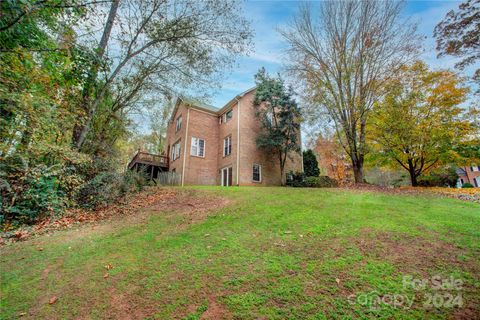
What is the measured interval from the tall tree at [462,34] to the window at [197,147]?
16666 mm

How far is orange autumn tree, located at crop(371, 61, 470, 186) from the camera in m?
12.9

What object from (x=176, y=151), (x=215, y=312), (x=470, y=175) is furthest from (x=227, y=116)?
(x=470, y=175)

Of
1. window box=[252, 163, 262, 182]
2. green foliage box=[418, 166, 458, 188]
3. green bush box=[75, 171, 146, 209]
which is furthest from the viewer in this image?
window box=[252, 163, 262, 182]

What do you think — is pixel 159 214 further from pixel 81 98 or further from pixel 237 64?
pixel 237 64

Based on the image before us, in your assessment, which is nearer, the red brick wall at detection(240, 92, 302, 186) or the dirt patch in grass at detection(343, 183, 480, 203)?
the dirt patch in grass at detection(343, 183, 480, 203)

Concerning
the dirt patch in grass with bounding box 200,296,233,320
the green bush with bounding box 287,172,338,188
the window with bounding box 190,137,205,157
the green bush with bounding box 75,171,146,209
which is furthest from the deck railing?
the dirt patch in grass with bounding box 200,296,233,320

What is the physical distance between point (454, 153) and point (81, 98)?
799 inches

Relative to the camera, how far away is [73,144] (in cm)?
966

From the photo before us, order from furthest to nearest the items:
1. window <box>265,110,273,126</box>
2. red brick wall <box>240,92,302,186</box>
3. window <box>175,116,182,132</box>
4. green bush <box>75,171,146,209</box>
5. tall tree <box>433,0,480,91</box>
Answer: window <box>175,116,182,132</box> < window <box>265,110,273,126</box> < red brick wall <box>240,92,302,186</box> < green bush <box>75,171,146,209</box> < tall tree <box>433,0,480,91</box>

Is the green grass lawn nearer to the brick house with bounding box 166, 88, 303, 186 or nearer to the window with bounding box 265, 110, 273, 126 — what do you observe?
the brick house with bounding box 166, 88, 303, 186

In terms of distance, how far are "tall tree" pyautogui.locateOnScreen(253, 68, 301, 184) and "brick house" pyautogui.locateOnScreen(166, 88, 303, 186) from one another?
0.72 metres

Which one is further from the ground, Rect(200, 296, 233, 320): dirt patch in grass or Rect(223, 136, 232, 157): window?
Rect(223, 136, 232, 157): window

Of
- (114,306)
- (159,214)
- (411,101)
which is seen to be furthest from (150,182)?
(411,101)

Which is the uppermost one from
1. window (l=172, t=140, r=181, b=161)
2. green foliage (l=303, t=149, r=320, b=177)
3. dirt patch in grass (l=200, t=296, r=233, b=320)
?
window (l=172, t=140, r=181, b=161)
